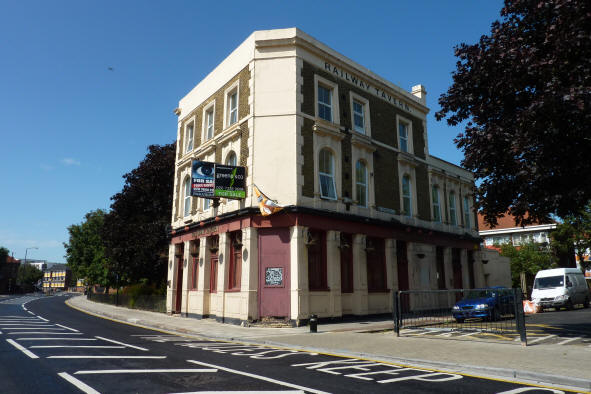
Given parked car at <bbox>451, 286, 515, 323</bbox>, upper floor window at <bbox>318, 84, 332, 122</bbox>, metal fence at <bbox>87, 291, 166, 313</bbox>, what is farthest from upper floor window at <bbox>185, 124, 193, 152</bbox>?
parked car at <bbox>451, 286, 515, 323</bbox>

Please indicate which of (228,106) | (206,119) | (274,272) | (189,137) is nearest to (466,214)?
(274,272)

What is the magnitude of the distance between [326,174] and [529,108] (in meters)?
10.5

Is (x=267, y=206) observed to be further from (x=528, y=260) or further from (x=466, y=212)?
(x=528, y=260)

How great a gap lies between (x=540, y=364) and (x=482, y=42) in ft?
31.6

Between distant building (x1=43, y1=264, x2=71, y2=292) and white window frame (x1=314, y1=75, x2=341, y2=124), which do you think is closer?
white window frame (x1=314, y1=75, x2=341, y2=124)

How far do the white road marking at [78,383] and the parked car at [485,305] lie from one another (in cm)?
1016

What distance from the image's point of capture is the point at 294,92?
1852 cm

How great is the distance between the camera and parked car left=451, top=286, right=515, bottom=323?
11297 millimetres

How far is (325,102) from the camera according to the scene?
20328 millimetres

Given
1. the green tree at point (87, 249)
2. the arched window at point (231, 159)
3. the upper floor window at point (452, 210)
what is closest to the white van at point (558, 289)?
the upper floor window at point (452, 210)

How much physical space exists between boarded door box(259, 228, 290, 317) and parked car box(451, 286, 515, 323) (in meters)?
7.08

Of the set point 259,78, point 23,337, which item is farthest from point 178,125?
point 23,337

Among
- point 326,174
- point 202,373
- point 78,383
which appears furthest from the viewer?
point 326,174

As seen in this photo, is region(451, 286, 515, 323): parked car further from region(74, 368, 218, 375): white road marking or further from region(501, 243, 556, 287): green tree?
region(501, 243, 556, 287): green tree
